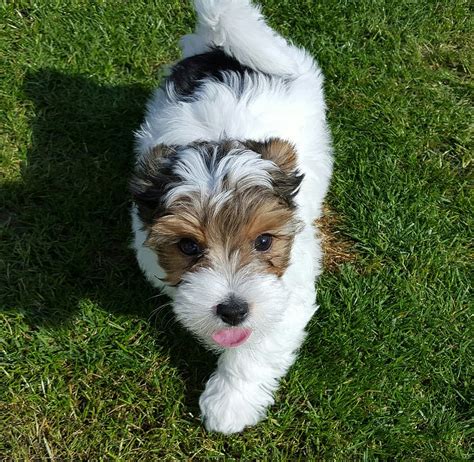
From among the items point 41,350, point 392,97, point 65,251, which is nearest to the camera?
point 41,350

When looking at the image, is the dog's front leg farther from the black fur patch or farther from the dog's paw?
the black fur patch

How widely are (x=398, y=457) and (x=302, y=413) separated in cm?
60

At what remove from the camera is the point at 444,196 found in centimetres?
480

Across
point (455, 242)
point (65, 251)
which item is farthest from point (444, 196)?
point (65, 251)

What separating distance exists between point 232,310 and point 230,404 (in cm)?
91

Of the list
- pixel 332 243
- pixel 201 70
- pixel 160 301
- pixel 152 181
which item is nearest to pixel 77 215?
pixel 160 301

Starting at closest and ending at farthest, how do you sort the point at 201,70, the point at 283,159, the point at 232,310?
the point at 232,310 < the point at 283,159 < the point at 201,70

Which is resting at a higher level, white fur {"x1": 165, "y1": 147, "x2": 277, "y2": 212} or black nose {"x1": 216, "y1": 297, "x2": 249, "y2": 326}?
white fur {"x1": 165, "y1": 147, "x2": 277, "y2": 212}

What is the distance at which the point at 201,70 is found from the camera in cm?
401

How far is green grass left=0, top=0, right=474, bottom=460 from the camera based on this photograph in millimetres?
3822

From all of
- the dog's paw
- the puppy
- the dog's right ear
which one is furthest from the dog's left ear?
the dog's paw

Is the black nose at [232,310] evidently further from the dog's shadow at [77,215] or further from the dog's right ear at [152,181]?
the dog's shadow at [77,215]

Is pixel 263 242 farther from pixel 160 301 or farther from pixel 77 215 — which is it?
pixel 77 215

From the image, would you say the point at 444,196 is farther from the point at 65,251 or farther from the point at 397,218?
the point at 65,251
